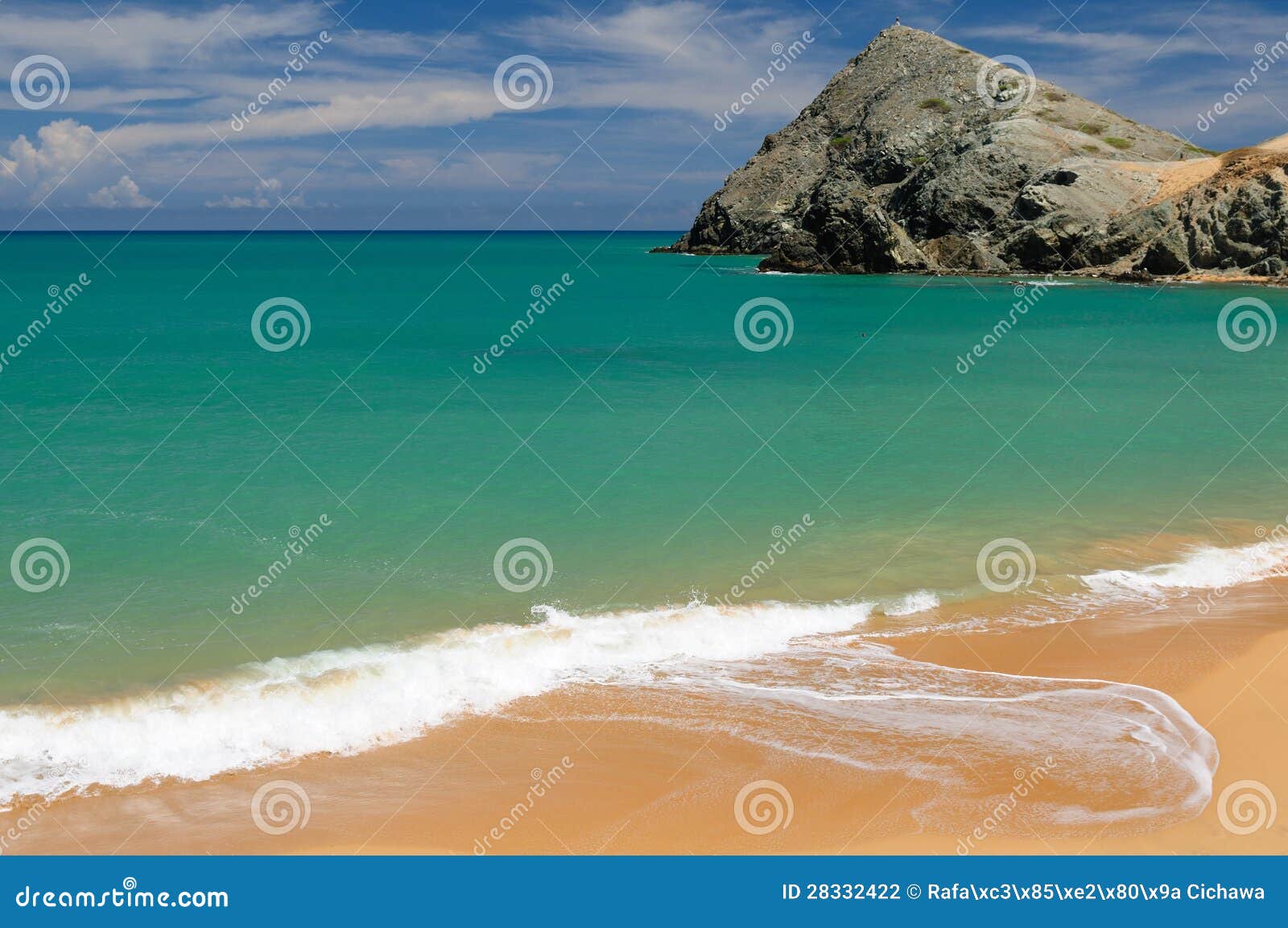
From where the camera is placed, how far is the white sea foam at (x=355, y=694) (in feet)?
25.8

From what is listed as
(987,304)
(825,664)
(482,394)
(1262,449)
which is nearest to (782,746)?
(825,664)

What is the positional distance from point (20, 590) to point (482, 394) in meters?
14.9

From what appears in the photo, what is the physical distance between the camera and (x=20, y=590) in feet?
37.7

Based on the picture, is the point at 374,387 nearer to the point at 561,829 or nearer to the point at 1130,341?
the point at 561,829

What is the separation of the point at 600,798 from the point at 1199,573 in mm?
9236

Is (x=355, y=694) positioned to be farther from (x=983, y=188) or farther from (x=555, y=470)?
(x=983, y=188)

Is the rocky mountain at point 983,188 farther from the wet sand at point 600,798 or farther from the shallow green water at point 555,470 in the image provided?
the wet sand at point 600,798

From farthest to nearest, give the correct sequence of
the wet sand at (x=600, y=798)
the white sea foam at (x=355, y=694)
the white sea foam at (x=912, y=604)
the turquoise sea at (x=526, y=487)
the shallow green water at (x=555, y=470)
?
the shallow green water at (x=555, y=470)
the white sea foam at (x=912, y=604)
the turquoise sea at (x=526, y=487)
the white sea foam at (x=355, y=694)
the wet sand at (x=600, y=798)

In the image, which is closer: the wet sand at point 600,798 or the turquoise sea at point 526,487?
the wet sand at point 600,798

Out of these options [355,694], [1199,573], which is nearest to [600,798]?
[355,694]

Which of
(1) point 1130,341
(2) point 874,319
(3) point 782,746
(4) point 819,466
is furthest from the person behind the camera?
(2) point 874,319

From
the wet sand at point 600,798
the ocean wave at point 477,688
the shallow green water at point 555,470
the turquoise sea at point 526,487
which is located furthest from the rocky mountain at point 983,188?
the wet sand at point 600,798

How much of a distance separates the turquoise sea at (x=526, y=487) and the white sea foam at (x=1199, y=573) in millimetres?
282

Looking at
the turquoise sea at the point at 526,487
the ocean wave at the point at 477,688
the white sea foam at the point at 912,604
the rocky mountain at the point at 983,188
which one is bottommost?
the ocean wave at the point at 477,688
